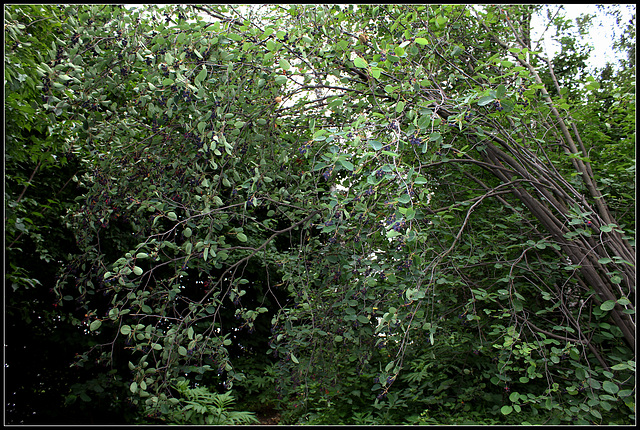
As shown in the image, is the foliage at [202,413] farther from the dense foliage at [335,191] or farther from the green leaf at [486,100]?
the green leaf at [486,100]

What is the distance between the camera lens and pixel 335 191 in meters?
2.06

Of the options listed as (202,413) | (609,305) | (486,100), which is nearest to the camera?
(486,100)

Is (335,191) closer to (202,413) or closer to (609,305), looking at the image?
(609,305)

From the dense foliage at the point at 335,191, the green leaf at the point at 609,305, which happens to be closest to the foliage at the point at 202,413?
the dense foliage at the point at 335,191

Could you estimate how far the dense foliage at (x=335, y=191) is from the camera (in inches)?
75.9

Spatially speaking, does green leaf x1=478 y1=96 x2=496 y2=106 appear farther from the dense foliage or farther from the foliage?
the foliage

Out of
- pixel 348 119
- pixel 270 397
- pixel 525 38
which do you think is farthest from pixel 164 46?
pixel 270 397

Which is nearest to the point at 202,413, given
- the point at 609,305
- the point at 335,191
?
the point at 335,191

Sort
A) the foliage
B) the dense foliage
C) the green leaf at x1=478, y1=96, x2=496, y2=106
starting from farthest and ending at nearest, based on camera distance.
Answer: the foliage, the dense foliage, the green leaf at x1=478, y1=96, x2=496, y2=106

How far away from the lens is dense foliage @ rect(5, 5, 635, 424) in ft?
6.32

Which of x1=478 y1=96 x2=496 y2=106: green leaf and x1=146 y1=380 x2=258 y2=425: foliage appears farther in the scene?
x1=146 y1=380 x2=258 y2=425: foliage

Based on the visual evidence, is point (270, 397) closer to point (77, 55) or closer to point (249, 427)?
point (249, 427)

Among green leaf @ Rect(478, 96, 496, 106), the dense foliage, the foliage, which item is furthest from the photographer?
the foliage

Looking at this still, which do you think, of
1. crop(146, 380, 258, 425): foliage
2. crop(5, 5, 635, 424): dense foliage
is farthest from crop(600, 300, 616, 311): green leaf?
crop(146, 380, 258, 425): foliage
